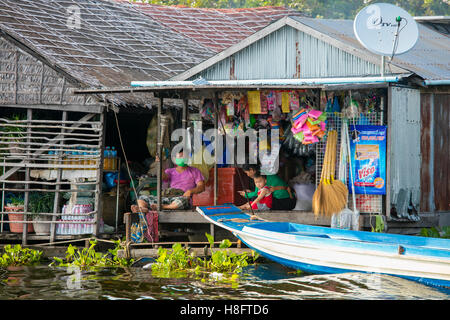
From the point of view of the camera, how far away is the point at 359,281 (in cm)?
919

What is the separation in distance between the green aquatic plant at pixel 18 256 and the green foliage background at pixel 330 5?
19283 millimetres

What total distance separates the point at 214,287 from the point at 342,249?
1772mm

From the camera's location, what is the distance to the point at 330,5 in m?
37.1

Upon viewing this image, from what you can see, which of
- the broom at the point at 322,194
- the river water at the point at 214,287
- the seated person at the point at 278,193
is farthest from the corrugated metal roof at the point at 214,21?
the river water at the point at 214,287

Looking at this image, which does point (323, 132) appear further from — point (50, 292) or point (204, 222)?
point (50, 292)

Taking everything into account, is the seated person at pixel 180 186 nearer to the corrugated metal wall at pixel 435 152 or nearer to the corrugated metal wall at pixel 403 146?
the corrugated metal wall at pixel 403 146

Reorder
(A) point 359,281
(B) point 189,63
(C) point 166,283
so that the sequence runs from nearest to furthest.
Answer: (A) point 359,281 < (C) point 166,283 < (B) point 189,63

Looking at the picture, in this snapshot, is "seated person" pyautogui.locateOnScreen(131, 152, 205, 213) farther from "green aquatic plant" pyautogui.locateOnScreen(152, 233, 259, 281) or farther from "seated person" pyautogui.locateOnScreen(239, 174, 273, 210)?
"green aquatic plant" pyautogui.locateOnScreen(152, 233, 259, 281)

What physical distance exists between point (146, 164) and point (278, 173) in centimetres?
309

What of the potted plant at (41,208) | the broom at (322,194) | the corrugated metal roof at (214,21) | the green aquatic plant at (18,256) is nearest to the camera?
the broom at (322,194)

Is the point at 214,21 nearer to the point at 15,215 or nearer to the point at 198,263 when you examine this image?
the point at 15,215

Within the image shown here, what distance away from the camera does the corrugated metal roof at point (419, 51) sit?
1159 cm

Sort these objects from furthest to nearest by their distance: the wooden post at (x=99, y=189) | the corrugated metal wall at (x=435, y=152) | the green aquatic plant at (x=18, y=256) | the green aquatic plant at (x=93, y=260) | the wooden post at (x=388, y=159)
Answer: the wooden post at (x=99, y=189) < the corrugated metal wall at (x=435, y=152) < the green aquatic plant at (x=18, y=256) < the green aquatic plant at (x=93, y=260) < the wooden post at (x=388, y=159)
